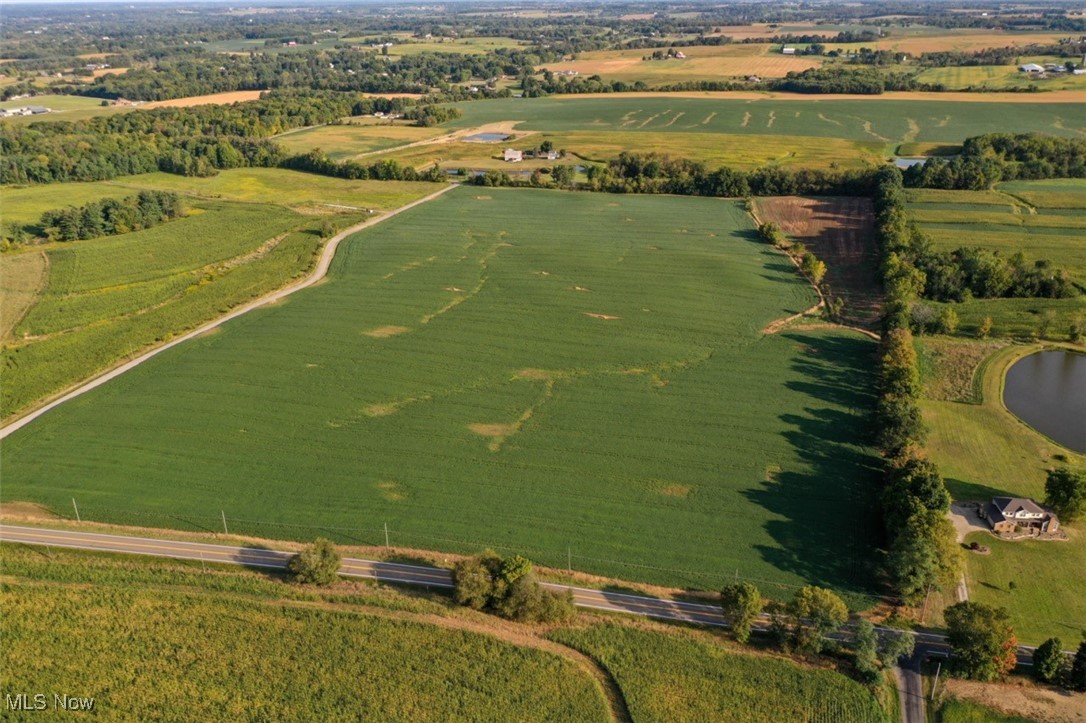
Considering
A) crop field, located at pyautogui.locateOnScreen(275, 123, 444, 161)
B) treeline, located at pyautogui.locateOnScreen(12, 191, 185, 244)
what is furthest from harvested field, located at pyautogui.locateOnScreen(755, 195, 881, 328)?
treeline, located at pyautogui.locateOnScreen(12, 191, 185, 244)

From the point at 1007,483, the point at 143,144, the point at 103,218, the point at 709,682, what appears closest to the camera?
the point at 709,682

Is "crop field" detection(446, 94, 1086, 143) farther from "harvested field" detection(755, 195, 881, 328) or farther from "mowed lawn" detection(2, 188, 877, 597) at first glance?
"mowed lawn" detection(2, 188, 877, 597)

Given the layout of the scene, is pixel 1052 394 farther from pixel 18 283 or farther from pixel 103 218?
pixel 103 218

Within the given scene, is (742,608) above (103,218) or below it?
Result: below

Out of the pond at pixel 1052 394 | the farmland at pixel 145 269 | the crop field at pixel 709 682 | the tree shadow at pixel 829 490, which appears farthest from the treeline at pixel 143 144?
the pond at pixel 1052 394

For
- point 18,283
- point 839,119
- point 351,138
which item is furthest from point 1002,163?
point 18,283

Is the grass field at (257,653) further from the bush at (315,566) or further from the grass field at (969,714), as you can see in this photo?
the grass field at (969,714)

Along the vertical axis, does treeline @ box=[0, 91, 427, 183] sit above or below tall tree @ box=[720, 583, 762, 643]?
above

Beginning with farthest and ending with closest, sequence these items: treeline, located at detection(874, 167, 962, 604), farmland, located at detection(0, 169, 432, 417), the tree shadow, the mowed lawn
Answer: farmland, located at detection(0, 169, 432, 417) < the mowed lawn < the tree shadow < treeline, located at detection(874, 167, 962, 604)
